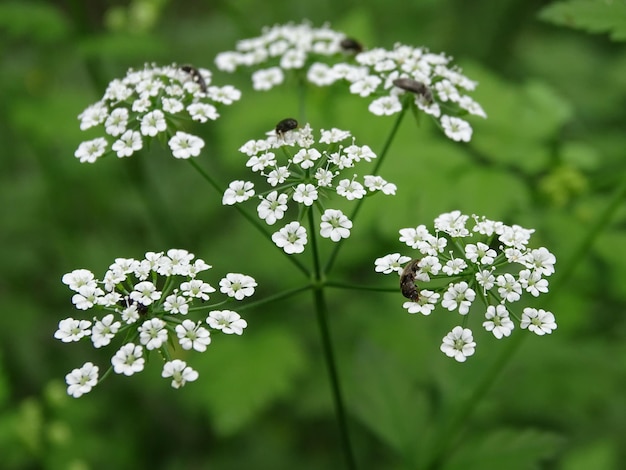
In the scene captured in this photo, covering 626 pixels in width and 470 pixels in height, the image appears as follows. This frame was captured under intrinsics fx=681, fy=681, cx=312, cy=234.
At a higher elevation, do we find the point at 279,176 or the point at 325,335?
the point at 279,176

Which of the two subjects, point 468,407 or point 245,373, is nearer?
point 468,407

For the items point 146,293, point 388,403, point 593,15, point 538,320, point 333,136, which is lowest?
point 388,403

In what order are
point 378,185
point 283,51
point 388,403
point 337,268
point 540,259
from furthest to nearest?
point 337,268
point 283,51
point 388,403
point 378,185
point 540,259

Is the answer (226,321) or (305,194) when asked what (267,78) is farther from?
(226,321)

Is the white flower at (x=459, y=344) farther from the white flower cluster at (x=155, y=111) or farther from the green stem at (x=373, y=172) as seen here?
the white flower cluster at (x=155, y=111)

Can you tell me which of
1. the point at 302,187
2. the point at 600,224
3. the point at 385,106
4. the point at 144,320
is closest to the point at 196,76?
the point at 385,106

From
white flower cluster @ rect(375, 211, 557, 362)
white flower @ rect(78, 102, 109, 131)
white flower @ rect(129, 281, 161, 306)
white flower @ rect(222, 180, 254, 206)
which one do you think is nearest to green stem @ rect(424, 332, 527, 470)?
white flower cluster @ rect(375, 211, 557, 362)

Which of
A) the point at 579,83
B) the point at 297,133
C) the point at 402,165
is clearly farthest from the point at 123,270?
the point at 579,83
